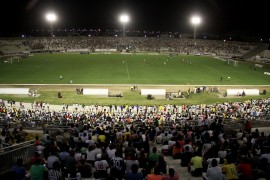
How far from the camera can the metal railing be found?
11914 mm

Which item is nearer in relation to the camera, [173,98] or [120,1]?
[173,98]

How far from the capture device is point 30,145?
13633 mm

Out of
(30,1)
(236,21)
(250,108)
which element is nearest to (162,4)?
(236,21)

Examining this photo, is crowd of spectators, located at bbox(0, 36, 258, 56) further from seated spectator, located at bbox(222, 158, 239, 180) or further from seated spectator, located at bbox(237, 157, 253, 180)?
seated spectator, located at bbox(222, 158, 239, 180)

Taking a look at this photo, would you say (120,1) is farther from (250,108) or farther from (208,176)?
(208,176)

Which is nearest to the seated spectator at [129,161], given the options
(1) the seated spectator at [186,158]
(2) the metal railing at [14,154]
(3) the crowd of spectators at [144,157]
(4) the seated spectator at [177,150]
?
(3) the crowd of spectators at [144,157]

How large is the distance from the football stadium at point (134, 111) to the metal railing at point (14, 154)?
1.7 inches

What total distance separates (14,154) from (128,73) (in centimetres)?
5531

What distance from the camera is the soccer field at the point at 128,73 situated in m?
59.5

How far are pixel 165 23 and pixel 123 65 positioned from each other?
74532 millimetres

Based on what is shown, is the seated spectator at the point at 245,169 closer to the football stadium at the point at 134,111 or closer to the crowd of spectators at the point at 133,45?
the football stadium at the point at 134,111

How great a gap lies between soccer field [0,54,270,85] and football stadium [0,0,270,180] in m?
0.20

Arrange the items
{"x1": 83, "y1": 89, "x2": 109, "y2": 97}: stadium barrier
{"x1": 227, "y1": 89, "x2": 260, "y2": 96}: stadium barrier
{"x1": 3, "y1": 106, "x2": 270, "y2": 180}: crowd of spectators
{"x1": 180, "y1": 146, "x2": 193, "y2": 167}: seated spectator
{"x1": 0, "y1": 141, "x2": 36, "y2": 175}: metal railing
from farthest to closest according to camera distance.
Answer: {"x1": 227, "y1": 89, "x2": 260, "y2": 96}: stadium barrier
{"x1": 83, "y1": 89, "x2": 109, "y2": 97}: stadium barrier
{"x1": 180, "y1": 146, "x2": 193, "y2": 167}: seated spectator
{"x1": 0, "y1": 141, "x2": 36, "y2": 175}: metal railing
{"x1": 3, "y1": 106, "x2": 270, "y2": 180}: crowd of spectators

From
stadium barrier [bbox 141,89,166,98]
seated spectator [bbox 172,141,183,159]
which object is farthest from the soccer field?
seated spectator [bbox 172,141,183,159]
